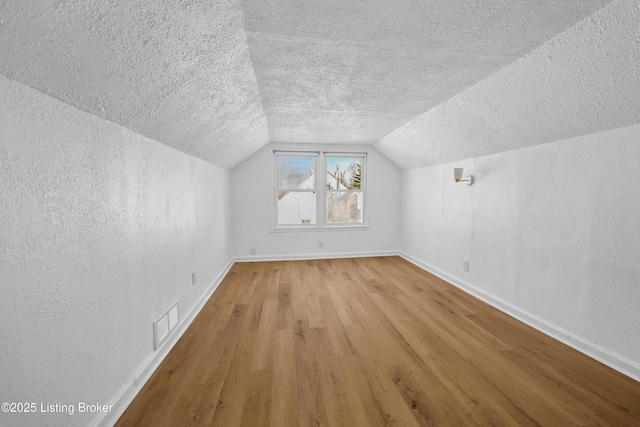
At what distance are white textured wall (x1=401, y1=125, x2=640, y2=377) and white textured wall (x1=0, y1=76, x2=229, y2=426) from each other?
3.13m

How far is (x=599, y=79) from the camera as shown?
1497 mm

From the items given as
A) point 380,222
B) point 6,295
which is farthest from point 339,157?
point 6,295

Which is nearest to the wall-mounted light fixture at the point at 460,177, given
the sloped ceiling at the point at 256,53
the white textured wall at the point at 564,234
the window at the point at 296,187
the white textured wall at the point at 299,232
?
the white textured wall at the point at 564,234

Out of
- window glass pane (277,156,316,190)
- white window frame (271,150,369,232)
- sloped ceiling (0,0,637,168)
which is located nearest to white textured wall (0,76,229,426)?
sloped ceiling (0,0,637,168)

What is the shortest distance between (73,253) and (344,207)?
4264 millimetres

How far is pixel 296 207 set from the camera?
195 inches

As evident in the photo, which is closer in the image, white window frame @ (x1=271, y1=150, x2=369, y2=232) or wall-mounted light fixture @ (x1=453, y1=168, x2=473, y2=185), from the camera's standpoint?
wall-mounted light fixture @ (x1=453, y1=168, x2=473, y2=185)

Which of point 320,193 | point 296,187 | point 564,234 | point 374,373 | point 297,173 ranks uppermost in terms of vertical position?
point 297,173

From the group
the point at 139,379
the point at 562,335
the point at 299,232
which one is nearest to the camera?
the point at 139,379

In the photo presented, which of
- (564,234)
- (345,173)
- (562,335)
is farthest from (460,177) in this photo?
(345,173)

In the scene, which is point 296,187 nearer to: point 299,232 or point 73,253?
point 299,232

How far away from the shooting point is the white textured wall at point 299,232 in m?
4.66

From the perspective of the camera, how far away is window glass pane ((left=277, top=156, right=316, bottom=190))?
4.87 metres

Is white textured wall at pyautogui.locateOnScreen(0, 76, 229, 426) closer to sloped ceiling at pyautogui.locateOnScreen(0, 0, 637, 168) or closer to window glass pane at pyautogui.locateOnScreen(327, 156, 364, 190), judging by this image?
sloped ceiling at pyautogui.locateOnScreen(0, 0, 637, 168)
